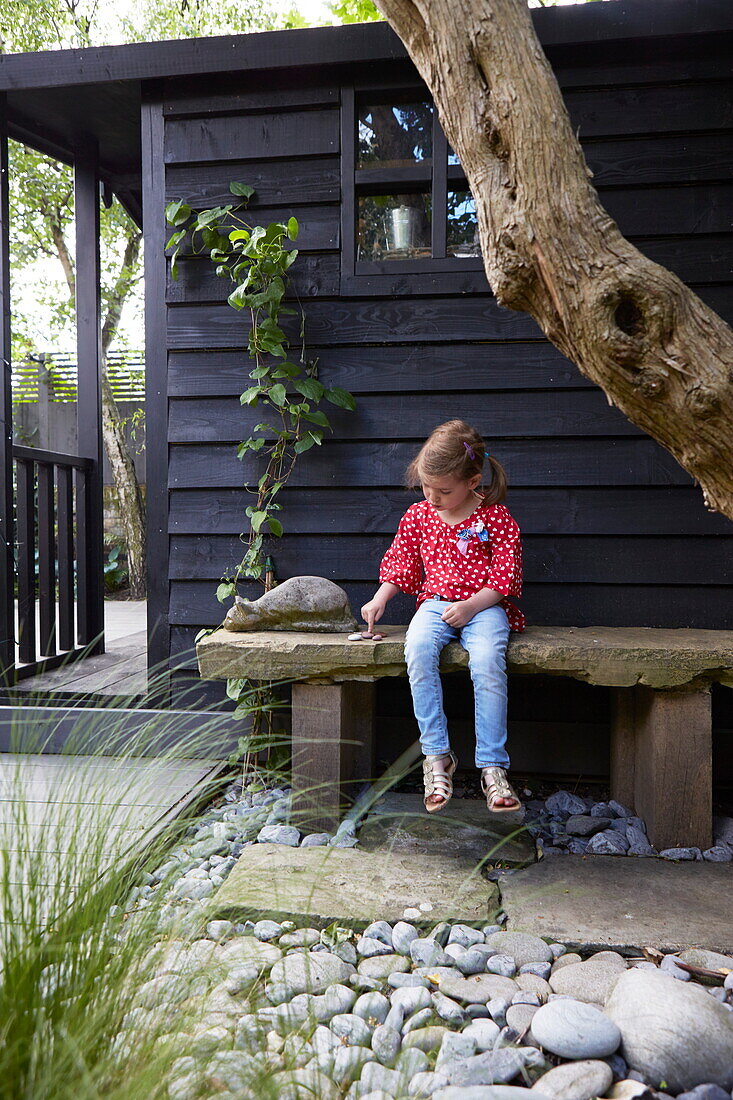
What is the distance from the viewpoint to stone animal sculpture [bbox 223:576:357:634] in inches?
108

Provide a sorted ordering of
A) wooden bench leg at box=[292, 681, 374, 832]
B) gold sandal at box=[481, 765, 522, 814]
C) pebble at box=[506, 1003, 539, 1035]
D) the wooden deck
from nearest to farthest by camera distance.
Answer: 1. pebble at box=[506, 1003, 539, 1035]
2. gold sandal at box=[481, 765, 522, 814]
3. wooden bench leg at box=[292, 681, 374, 832]
4. the wooden deck

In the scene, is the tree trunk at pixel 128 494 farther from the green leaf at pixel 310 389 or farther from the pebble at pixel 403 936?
the pebble at pixel 403 936

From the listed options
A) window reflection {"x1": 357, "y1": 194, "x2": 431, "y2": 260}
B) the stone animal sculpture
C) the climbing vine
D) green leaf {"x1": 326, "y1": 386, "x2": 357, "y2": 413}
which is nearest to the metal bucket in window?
window reflection {"x1": 357, "y1": 194, "x2": 431, "y2": 260}

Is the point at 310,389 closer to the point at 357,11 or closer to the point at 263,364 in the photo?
the point at 263,364

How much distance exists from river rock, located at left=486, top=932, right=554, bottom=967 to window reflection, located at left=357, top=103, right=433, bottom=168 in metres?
2.64

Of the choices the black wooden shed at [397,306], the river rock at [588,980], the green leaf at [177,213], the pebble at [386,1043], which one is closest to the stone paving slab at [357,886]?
the river rock at [588,980]

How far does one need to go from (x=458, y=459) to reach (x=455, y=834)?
3.81ft

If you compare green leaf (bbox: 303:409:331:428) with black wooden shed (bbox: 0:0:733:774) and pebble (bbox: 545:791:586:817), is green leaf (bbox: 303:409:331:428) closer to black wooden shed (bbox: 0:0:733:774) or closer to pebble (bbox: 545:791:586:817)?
black wooden shed (bbox: 0:0:733:774)

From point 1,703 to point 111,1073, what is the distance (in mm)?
2852

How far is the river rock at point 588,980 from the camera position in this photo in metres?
1.63

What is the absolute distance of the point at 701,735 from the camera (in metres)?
2.41

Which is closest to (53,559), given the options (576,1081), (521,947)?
(521,947)

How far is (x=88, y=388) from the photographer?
4.43 m

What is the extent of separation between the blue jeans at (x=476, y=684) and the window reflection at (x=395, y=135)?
5.96ft
